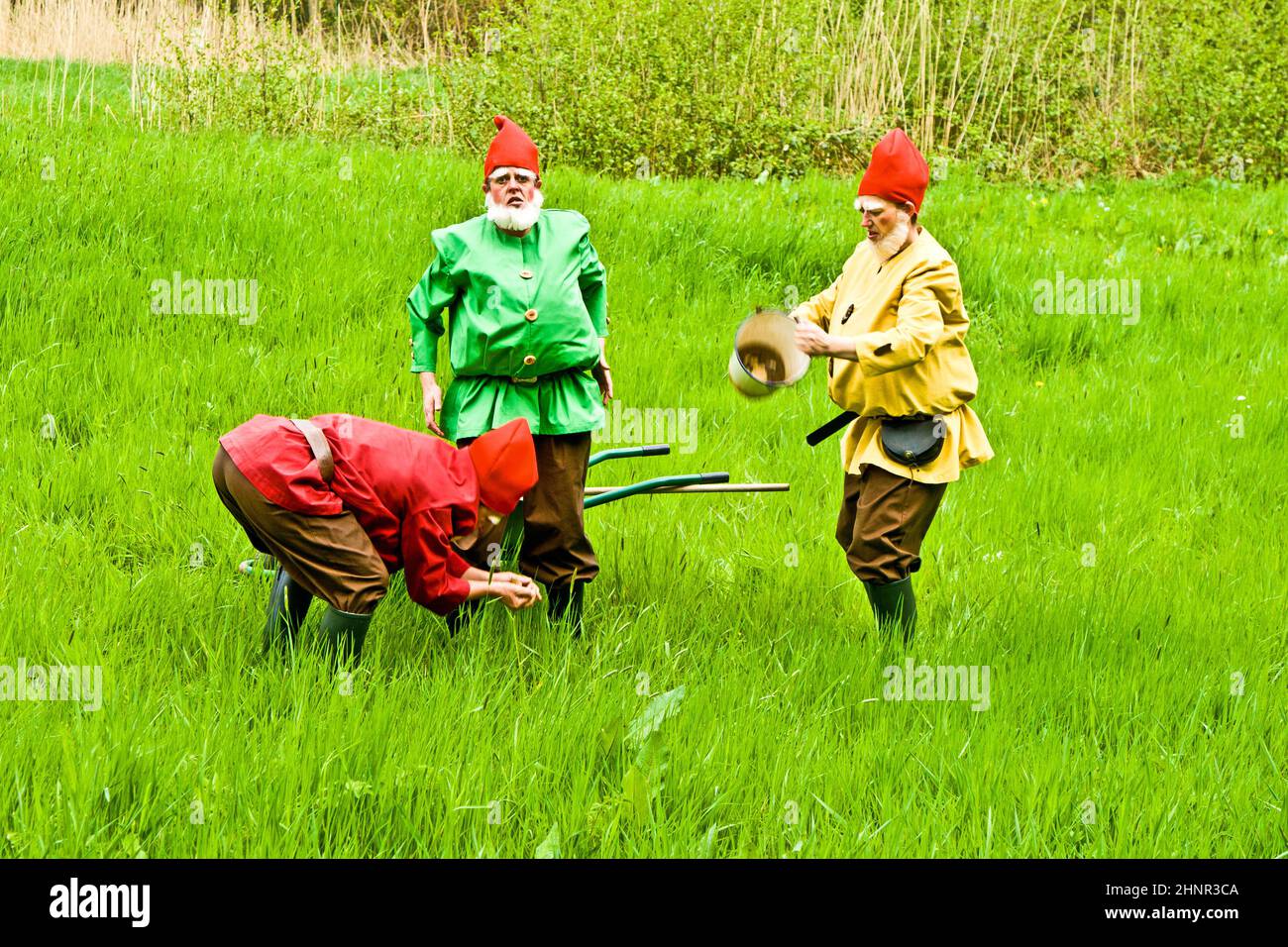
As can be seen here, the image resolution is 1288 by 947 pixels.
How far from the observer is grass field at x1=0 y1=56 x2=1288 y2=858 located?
2.92m

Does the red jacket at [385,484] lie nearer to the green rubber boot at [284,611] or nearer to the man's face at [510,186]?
the green rubber boot at [284,611]

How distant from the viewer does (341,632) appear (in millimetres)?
3352

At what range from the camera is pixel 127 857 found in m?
2.55

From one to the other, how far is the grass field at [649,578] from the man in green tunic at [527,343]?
0.32 m

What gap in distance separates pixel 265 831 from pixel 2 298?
4354 mm

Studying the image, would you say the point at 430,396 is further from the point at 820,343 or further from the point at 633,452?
the point at 820,343

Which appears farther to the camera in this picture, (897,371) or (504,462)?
(897,371)

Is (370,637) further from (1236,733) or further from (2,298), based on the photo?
(2,298)

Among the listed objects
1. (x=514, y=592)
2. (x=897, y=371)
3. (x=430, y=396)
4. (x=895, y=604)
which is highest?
(x=897, y=371)

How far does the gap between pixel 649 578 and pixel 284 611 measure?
139 cm

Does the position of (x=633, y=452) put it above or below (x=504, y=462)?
below

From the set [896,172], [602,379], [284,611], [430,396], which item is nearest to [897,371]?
[896,172]

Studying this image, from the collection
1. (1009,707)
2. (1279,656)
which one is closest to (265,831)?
(1009,707)

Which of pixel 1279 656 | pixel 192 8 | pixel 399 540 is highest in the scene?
pixel 192 8
